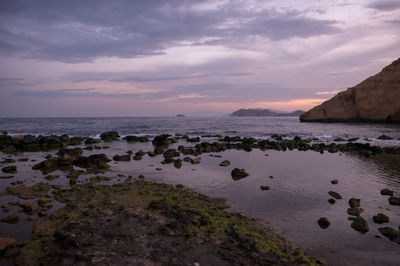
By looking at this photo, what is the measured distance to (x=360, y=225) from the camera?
24.0ft

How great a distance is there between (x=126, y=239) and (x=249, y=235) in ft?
10.8

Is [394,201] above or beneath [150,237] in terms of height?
beneath

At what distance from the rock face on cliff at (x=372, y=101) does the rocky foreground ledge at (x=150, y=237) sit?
69098 mm

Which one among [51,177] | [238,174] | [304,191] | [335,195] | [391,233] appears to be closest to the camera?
[391,233]

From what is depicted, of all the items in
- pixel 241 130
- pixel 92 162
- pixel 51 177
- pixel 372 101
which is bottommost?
pixel 51 177

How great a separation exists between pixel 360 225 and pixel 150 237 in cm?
639

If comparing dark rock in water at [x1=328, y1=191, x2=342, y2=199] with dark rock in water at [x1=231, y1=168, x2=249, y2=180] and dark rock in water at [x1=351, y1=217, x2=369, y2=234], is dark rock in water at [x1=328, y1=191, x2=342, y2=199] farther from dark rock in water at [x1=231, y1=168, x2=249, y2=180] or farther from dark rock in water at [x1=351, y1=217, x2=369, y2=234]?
dark rock in water at [x1=231, y1=168, x2=249, y2=180]

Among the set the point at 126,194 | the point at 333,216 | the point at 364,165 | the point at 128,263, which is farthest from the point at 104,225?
the point at 364,165

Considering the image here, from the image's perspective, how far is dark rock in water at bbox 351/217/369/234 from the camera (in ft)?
23.7

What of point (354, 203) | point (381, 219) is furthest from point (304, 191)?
point (381, 219)

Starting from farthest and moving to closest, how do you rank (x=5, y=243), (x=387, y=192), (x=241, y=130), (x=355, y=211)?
1. (x=241, y=130)
2. (x=387, y=192)
3. (x=355, y=211)
4. (x=5, y=243)

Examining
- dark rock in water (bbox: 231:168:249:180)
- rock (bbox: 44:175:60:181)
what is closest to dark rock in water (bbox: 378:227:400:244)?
dark rock in water (bbox: 231:168:249:180)

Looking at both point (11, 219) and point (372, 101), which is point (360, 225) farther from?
point (372, 101)

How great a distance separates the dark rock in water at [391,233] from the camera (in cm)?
666
